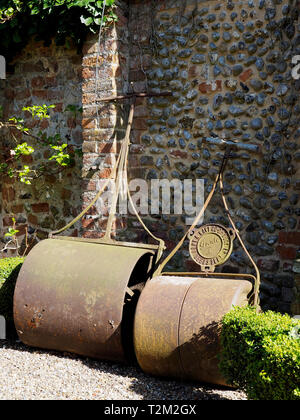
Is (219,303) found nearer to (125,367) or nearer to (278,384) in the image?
(278,384)

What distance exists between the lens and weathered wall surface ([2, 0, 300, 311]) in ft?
14.1

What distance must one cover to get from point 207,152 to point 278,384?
255 cm

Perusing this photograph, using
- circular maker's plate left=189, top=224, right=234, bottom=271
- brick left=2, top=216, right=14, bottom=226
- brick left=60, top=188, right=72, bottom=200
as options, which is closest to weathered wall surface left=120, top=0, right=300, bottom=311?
circular maker's plate left=189, top=224, right=234, bottom=271

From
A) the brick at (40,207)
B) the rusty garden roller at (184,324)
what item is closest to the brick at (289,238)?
the rusty garden roller at (184,324)

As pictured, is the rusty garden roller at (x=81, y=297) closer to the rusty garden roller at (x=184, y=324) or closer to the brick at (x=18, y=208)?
the rusty garden roller at (x=184, y=324)

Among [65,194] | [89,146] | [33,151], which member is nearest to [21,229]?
[65,194]

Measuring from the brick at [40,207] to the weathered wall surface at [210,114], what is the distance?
0.79 metres

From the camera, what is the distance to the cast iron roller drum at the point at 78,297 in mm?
3555

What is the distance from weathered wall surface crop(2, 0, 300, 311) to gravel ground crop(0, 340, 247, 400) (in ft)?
4.53

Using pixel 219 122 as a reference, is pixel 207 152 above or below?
below

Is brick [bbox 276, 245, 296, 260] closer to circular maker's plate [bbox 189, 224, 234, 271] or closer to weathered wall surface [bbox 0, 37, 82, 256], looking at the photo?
circular maker's plate [bbox 189, 224, 234, 271]

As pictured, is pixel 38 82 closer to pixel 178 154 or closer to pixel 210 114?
pixel 178 154

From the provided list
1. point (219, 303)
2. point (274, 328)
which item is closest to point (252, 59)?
point (219, 303)
